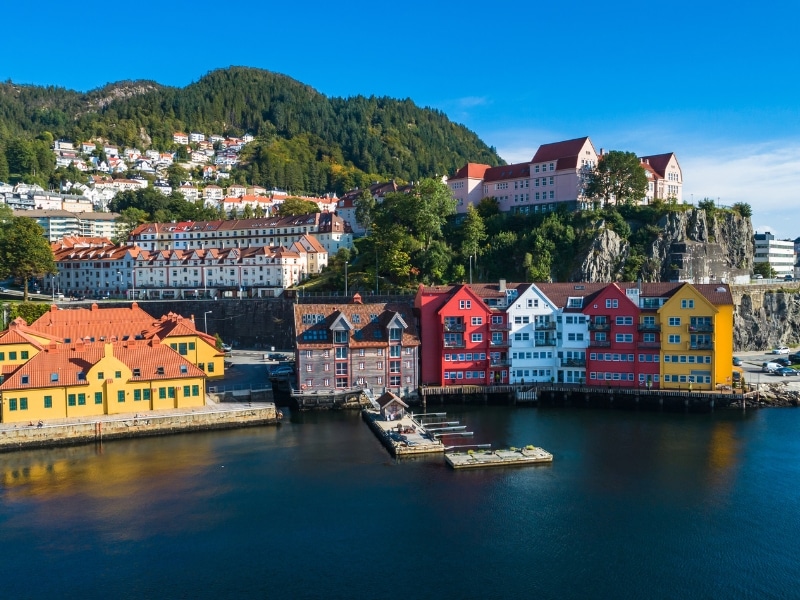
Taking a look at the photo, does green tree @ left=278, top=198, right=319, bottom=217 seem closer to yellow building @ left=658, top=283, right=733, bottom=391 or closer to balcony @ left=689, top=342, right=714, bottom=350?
yellow building @ left=658, top=283, right=733, bottom=391

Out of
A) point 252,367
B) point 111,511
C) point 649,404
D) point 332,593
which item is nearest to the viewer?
point 332,593

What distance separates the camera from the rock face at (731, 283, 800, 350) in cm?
6419

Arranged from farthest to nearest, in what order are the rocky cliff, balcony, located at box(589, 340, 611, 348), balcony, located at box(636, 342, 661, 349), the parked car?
the rocky cliff
the parked car
balcony, located at box(589, 340, 611, 348)
balcony, located at box(636, 342, 661, 349)

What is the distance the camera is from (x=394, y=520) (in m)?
27.1

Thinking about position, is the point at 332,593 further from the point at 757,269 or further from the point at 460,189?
the point at 757,269

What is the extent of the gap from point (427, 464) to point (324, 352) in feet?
48.1

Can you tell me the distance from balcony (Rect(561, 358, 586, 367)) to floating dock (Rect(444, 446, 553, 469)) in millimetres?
14289

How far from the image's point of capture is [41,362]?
1545 inches

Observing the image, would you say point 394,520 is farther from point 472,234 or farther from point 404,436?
point 472,234

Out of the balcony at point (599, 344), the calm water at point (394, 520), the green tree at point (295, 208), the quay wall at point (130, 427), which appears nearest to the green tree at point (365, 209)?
the green tree at point (295, 208)

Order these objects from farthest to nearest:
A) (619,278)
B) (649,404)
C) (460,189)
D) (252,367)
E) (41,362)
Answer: (460,189)
(619,278)
(252,367)
(649,404)
(41,362)

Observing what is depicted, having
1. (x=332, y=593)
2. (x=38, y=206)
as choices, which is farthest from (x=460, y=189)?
(x=38, y=206)

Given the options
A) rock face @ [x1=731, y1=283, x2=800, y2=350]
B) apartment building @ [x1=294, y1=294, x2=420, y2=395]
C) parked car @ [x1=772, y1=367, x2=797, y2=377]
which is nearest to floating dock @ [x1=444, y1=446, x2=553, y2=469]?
apartment building @ [x1=294, y1=294, x2=420, y2=395]

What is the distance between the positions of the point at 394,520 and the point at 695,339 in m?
28.5
